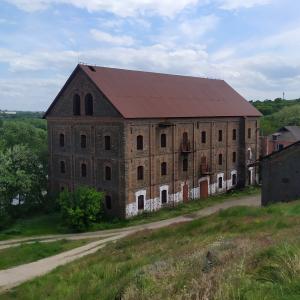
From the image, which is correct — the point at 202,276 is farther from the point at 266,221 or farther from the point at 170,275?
the point at 266,221

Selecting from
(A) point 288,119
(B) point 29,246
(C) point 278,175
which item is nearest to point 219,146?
(C) point 278,175

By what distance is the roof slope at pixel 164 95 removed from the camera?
113 feet

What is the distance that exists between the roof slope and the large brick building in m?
0.12

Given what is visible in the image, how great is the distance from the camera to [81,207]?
1287 inches

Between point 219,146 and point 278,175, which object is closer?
point 278,175

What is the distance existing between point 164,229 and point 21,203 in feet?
68.3

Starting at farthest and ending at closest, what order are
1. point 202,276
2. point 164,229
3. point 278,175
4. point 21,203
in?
1. point 21,203
2. point 278,175
3. point 164,229
4. point 202,276

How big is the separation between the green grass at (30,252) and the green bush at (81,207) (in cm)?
429

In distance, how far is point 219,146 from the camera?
4362 centimetres

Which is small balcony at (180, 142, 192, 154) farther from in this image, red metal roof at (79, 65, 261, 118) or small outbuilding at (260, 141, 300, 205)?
small outbuilding at (260, 141, 300, 205)

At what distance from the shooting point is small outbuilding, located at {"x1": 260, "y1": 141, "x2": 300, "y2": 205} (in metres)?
28.6

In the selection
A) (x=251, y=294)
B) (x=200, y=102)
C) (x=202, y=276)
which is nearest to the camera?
(x=251, y=294)

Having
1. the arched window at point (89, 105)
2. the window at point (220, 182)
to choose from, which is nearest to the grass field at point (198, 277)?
the arched window at point (89, 105)

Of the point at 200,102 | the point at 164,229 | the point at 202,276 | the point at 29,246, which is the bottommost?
the point at 29,246
